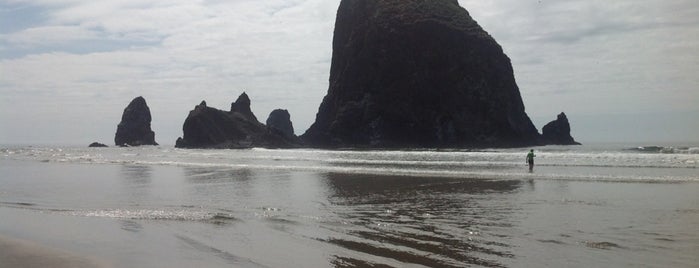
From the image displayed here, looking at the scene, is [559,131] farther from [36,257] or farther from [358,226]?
[36,257]

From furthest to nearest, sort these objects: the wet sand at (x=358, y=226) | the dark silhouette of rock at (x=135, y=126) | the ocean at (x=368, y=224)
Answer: the dark silhouette of rock at (x=135, y=126), the ocean at (x=368, y=224), the wet sand at (x=358, y=226)

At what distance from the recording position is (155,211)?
52.9ft

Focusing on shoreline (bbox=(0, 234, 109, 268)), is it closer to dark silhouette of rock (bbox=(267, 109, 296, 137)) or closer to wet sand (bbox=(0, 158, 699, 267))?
wet sand (bbox=(0, 158, 699, 267))

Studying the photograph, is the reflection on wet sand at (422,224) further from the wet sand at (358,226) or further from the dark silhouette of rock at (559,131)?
the dark silhouette of rock at (559,131)

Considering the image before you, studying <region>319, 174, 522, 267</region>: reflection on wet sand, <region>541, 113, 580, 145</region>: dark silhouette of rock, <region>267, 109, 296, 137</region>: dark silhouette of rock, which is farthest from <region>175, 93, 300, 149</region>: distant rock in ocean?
<region>319, 174, 522, 267</region>: reflection on wet sand

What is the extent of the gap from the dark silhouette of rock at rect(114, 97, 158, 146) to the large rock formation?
68371mm

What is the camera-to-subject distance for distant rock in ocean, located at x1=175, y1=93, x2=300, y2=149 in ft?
365

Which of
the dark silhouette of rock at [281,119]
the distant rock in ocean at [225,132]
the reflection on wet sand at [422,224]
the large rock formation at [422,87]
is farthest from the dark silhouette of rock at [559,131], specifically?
the reflection on wet sand at [422,224]

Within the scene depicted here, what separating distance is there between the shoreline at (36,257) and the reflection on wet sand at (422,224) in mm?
4327

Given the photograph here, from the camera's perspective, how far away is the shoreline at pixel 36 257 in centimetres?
891

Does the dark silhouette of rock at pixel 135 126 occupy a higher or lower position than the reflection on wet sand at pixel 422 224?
higher

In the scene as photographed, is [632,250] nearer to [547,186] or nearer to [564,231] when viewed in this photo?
[564,231]

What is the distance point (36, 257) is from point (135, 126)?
6230 inches

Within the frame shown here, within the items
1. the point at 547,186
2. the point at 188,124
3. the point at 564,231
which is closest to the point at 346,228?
the point at 564,231
